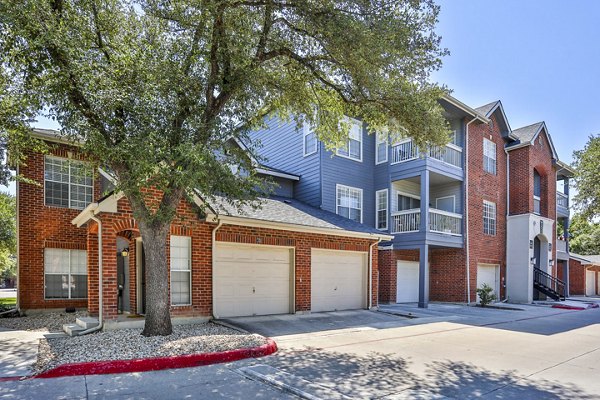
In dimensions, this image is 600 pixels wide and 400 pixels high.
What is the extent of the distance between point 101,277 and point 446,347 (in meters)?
8.07

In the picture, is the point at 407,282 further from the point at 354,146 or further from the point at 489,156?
the point at 489,156

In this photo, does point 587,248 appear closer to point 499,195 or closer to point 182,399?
point 499,195

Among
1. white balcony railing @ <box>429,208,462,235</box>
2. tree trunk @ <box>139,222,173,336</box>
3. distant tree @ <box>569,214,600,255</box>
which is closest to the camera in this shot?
tree trunk @ <box>139,222,173,336</box>

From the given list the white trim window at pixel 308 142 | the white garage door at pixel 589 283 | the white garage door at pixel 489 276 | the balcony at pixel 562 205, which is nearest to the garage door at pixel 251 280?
the white trim window at pixel 308 142

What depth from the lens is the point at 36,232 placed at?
12328mm

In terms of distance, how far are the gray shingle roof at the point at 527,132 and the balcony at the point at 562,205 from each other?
6.52 metres

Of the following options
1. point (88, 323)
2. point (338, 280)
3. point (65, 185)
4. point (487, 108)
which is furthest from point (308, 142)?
point (88, 323)

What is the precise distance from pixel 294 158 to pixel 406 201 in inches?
235

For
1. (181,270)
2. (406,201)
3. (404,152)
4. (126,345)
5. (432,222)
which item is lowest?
(126,345)

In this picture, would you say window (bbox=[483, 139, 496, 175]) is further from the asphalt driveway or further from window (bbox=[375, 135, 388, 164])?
the asphalt driveway

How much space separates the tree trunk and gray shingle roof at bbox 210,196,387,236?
2.99 m

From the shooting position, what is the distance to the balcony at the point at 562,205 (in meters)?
27.3

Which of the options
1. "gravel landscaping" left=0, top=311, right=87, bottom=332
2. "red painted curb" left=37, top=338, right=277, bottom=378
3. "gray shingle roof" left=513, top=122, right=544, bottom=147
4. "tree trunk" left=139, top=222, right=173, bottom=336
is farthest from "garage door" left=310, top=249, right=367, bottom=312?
"gray shingle roof" left=513, top=122, right=544, bottom=147

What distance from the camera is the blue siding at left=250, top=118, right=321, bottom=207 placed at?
58.0ft
